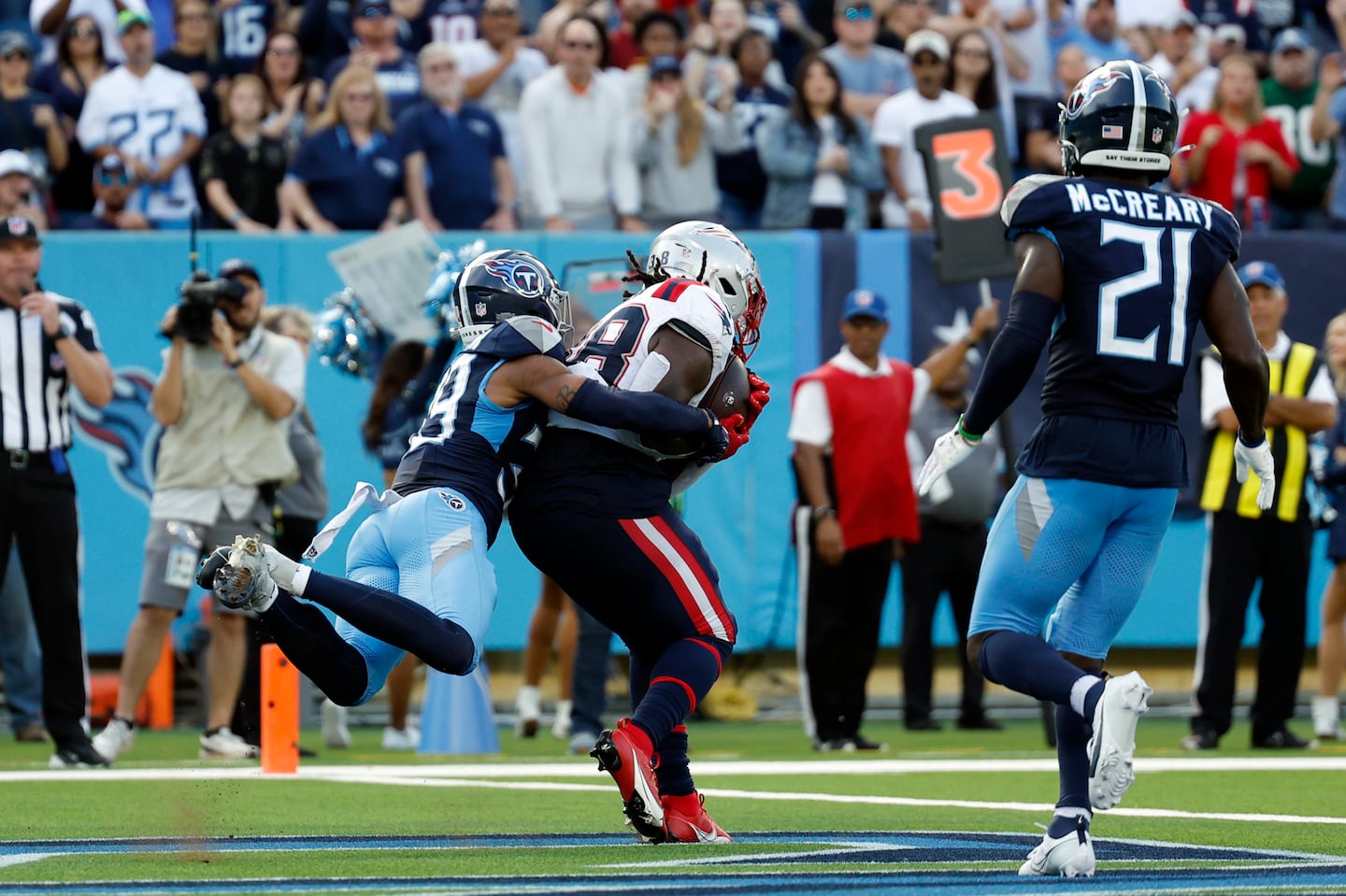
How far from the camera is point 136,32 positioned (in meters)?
11.7

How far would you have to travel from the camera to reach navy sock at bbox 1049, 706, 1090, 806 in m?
4.66

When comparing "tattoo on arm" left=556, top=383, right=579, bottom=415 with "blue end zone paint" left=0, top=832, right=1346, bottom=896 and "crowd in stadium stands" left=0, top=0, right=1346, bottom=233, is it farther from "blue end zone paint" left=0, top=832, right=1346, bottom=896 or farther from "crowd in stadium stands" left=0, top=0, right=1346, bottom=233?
"crowd in stadium stands" left=0, top=0, right=1346, bottom=233

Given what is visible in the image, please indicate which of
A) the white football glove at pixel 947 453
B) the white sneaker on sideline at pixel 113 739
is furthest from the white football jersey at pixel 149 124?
the white football glove at pixel 947 453

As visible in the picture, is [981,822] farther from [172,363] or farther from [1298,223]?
Result: [1298,223]

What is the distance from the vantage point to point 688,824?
17.2 feet

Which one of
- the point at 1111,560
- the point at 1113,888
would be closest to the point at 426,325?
the point at 1111,560

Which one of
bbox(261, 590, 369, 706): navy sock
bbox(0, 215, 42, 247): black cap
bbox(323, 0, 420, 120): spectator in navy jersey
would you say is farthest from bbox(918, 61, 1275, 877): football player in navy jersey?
bbox(323, 0, 420, 120): spectator in navy jersey

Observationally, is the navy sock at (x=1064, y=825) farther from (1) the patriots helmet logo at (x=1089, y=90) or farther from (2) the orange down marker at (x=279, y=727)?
(2) the orange down marker at (x=279, y=727)

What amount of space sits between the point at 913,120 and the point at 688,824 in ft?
25.3

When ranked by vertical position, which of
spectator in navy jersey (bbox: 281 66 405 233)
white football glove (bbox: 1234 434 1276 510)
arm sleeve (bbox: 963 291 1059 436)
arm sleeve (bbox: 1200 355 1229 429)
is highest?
spectator in navy jersey (bbox: 281 66 405 233)

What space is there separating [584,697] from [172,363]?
7.59 ft

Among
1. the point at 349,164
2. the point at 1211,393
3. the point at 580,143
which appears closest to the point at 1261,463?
the point at 1211,393

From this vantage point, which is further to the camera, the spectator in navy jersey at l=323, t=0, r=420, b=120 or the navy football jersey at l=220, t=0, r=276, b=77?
the navy football jersey at l=220, t=0, r=276, b=77

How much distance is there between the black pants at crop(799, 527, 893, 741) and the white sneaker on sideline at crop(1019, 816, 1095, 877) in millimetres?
5039
